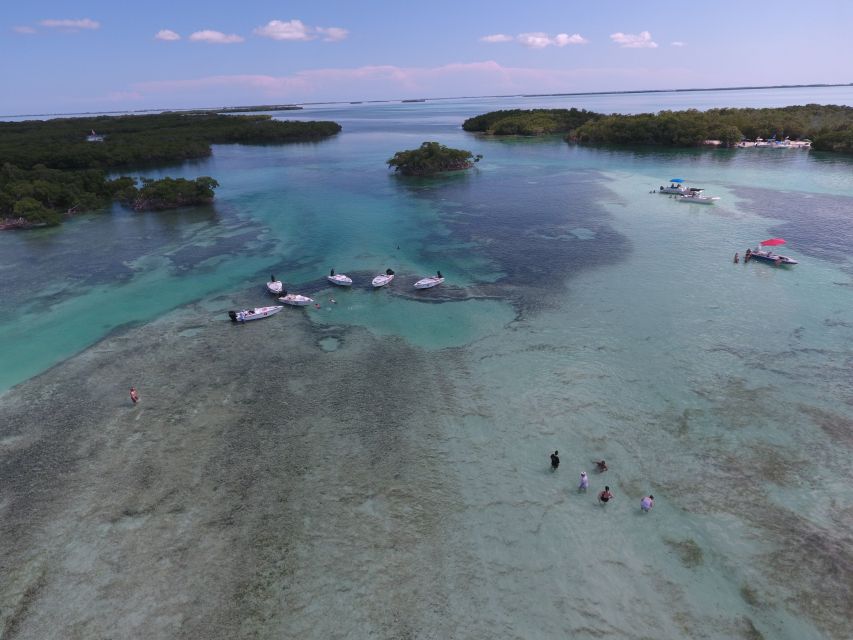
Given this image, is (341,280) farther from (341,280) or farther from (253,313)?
(253,313)

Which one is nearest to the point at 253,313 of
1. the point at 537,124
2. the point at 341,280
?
the point at 341,280

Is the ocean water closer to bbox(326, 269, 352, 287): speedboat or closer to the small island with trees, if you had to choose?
bbox(326, 269, 352, 287): speedboat

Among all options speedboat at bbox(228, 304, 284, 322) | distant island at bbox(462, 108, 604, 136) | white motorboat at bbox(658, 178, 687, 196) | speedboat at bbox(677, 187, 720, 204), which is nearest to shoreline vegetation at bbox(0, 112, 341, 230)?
speedboat at bbox(228, 304, 284, 322)

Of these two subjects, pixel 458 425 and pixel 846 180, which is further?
pixel 846 180

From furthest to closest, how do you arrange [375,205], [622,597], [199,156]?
[199,156] → [375,205] → [622,597]

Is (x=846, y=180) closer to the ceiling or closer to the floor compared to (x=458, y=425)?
closer to the ceiling

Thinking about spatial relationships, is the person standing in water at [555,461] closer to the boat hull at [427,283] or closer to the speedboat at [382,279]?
the boat hull at [427,283]

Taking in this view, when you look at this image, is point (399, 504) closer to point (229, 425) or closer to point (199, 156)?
point (229, 425)

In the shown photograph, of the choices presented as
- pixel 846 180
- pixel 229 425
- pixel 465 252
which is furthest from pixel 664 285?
pixel 846 180
